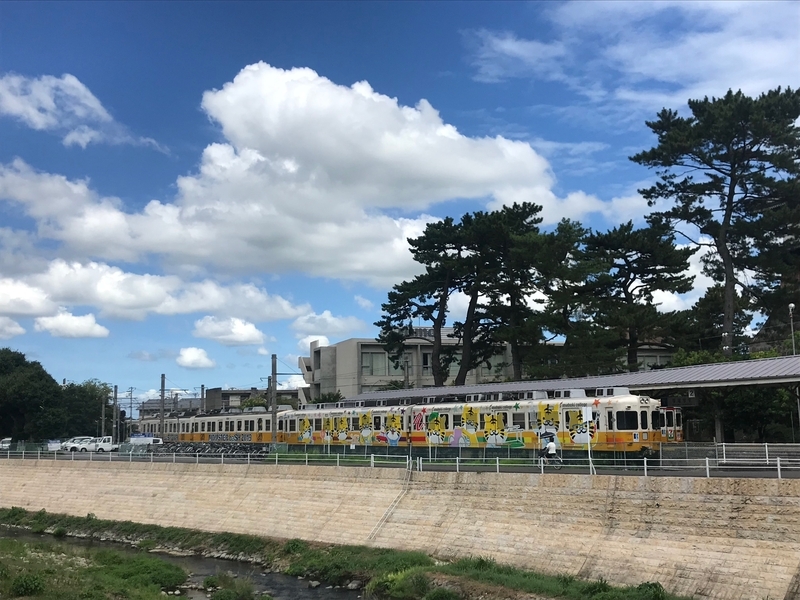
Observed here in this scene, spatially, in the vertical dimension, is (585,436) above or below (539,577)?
above

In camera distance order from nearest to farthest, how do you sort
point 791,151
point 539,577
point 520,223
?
point 539,577, point 791,151, point 520,223

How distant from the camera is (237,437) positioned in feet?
190

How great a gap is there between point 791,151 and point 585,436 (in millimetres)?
26134

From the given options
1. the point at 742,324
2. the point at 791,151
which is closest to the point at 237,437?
the point at 742,324

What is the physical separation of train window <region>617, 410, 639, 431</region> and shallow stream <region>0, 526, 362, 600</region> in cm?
1328

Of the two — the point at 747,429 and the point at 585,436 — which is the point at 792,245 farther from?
the point at 585,436

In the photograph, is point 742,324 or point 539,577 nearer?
point 539,577

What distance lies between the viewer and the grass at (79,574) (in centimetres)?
2030

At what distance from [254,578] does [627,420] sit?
15.7 m

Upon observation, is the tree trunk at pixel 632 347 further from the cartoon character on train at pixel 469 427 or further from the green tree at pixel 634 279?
the cartoon character on train at pixel 469 427

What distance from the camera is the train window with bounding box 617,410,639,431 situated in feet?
102

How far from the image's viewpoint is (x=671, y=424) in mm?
32844

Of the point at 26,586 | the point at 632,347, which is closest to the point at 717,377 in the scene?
the point at 632,347

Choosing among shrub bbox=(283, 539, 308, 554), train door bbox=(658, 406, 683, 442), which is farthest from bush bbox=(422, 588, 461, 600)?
train door bbox=(658, 406, 683, 442)
